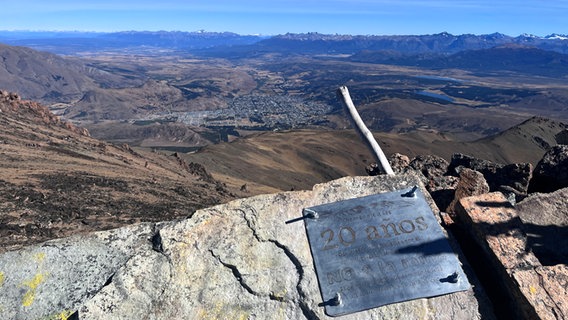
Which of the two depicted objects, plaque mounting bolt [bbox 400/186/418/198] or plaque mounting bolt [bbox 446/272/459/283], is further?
plaque mounting bolt [bbox 400/186/418/198]

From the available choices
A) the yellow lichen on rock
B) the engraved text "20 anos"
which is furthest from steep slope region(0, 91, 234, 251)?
the engraved text "20 anos"

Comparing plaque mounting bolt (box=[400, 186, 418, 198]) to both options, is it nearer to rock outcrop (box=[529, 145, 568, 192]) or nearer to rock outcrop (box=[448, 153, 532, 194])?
rock outcrop (box=[448, 153, 532, 194])

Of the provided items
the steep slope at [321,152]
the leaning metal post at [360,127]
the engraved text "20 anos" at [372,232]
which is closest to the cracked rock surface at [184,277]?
the engraved text "20 anos" at [372,232]

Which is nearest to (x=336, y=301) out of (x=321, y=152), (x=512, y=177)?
(x=512, y=177)

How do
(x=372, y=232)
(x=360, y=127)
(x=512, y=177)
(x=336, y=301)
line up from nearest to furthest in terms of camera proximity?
(x=336, y=301) → (x=372, y=232) → (x=360, y=127) → (x=512, y=177)

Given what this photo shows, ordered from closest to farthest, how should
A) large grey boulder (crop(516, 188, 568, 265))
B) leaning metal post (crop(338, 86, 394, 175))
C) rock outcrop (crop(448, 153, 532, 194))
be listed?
large grey boulder (crop(516, 188, 568, 265)) < leaning metal post (crop(338, 86, 394, 175)) < rock outcrop (crop(448, 153, 532, 194))

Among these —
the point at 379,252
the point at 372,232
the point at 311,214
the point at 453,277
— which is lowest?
the point at 453,277

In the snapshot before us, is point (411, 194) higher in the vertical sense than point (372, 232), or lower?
higher

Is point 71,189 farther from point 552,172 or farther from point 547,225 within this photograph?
point 552,172
